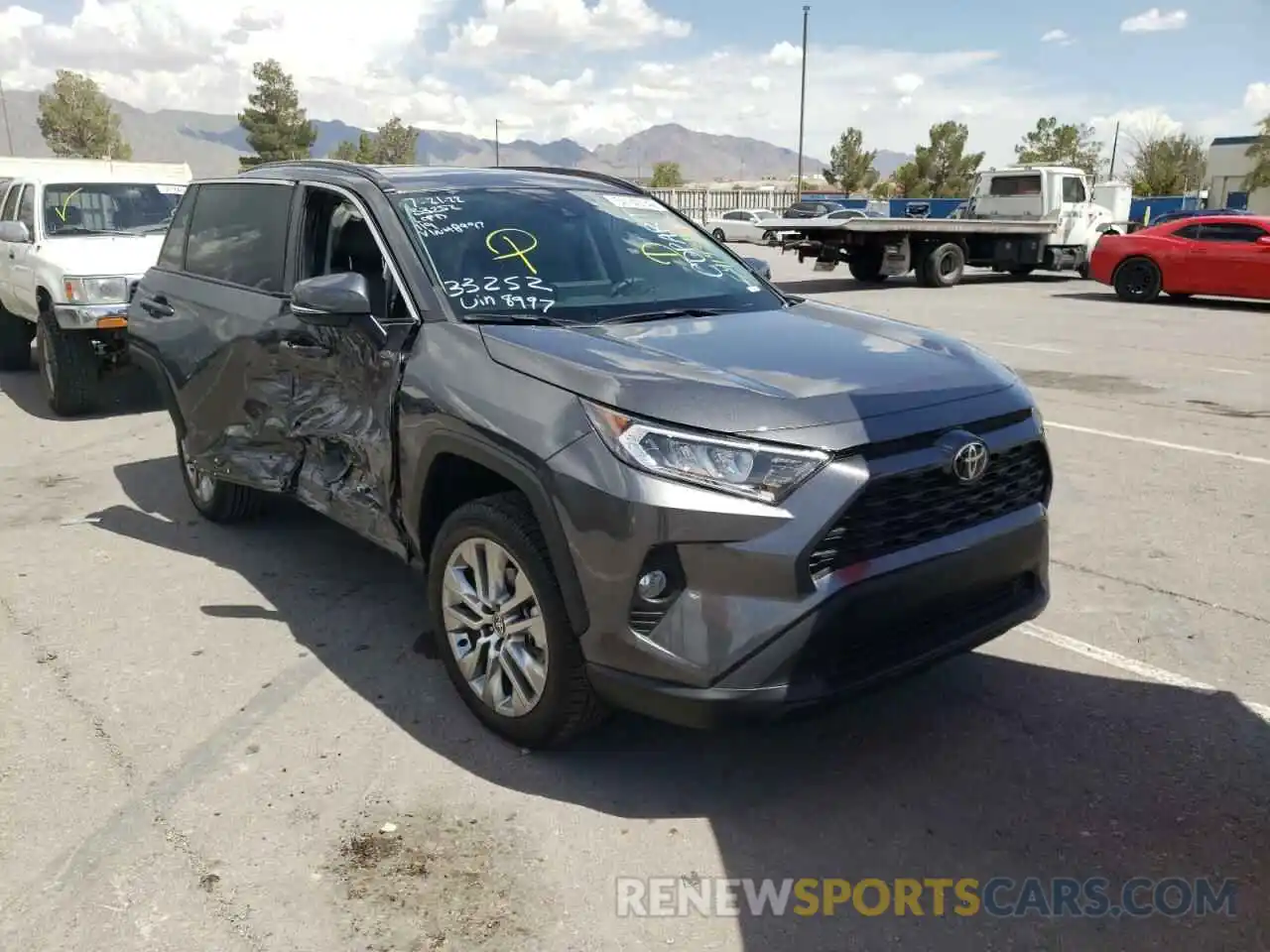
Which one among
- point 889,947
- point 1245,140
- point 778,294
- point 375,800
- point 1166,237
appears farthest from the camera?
point 1245,140

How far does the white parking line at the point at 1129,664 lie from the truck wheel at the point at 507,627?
183 cm

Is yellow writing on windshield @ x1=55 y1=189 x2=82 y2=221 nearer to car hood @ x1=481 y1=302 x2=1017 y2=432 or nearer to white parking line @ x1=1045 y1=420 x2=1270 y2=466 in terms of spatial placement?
car hood @ x1=481 y1=302 x2=1017 y2=432

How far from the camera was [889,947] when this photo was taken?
245cm

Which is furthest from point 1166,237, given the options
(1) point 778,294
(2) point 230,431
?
(2) point 230,431

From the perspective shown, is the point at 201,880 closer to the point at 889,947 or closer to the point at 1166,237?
the point at 889,947

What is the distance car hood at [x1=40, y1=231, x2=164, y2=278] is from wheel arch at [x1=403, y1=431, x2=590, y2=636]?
19.0 feet

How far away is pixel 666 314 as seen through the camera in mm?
3672

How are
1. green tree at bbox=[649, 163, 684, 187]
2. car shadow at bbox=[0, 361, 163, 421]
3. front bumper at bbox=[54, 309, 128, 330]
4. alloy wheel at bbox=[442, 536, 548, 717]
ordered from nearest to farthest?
1. alloy wheel at bbox=[442, 536, 548, 717]
2. front bumper at bbox=[54, 309, 128, 330]
3. car shadow at bbox=[0, 361, 163, 421]
4. green tree at bbox=[649, 163, 684, 187]

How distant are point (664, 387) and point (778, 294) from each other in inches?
65.5

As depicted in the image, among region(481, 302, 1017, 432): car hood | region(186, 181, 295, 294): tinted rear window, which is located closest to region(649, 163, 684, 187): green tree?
Result: region(186, 181, 295, 294): tinted rear window

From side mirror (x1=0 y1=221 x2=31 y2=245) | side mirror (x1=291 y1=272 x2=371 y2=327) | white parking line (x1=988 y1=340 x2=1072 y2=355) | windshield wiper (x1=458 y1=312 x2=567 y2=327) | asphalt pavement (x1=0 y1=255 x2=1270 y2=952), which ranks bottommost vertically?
asphalt pavement (x1=0 y1=255 x2=1270 y2=952)

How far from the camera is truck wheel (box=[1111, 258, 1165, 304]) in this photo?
55.4 ft

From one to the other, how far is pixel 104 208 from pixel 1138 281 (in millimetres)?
15202

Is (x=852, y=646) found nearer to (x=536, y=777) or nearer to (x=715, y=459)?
(x=715, y=459)
